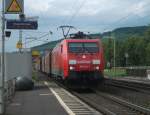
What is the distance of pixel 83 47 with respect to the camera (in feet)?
108

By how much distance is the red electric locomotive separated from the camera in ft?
105

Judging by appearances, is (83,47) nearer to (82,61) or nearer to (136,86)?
(82,61)

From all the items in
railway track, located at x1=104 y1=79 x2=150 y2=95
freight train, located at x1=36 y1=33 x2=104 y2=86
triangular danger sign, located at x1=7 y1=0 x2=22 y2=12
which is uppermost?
triangular danger sign, located at x1=7 y1=0 x2=22 y2=12

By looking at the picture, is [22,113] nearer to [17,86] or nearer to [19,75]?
[17,86]

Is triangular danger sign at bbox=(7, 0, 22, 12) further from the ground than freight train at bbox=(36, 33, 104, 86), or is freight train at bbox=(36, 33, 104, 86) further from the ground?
triangular danger sign at bbox=(7, 0, 22, 12)

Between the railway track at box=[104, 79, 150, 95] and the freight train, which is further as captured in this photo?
the railway track at box=[104, 79, 150, 95]

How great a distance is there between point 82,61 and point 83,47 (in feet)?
4.07

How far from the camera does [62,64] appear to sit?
3322 cm

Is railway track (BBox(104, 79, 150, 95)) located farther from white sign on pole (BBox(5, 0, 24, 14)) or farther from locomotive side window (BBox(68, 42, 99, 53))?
white sign on pole (BBox(5, 0, 24, 14))

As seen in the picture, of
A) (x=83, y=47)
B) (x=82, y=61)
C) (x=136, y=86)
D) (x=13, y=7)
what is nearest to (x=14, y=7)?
(x=13, y=7)

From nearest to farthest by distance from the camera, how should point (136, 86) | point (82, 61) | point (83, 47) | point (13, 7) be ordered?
1. point (13, 7)
2. point (82, 61)
3. point (83, 47)
4. point (136, 86)

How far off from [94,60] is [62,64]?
2153 mm

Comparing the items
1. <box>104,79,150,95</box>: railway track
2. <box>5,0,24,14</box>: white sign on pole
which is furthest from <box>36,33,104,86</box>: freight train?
<box>5,0,24,14</box>: white sign on pole

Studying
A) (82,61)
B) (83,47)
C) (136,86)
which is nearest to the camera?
(82,61)
